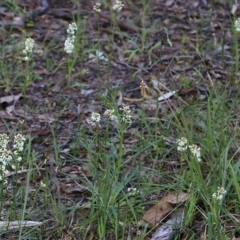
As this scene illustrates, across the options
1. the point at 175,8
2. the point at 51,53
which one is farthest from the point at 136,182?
the point at 175,8

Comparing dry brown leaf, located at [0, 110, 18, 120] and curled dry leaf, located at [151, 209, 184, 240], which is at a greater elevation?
curled dry leaf, located at [151, 209, 184, 240]

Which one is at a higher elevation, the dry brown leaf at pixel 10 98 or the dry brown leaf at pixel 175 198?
the dry brown leaf at pixel 175 198

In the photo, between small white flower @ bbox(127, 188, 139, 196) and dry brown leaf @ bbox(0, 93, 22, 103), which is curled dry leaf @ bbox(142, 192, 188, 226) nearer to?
small white flower @ bbox(127, 188, 139, 196)

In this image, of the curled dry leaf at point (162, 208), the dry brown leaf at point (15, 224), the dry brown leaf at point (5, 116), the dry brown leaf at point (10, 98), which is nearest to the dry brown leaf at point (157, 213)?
the curled dry leaf at point (162, 208)

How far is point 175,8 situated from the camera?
5.20 meters

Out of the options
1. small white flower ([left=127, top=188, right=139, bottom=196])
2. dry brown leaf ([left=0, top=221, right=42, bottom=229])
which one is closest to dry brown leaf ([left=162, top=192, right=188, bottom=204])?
small white flower ([left=127, top=188, right=139, bottom=196])

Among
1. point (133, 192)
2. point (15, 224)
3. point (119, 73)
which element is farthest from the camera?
point (119, 73)

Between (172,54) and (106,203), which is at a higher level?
(106,203)

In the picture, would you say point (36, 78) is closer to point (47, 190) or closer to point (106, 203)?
point (47, 190)

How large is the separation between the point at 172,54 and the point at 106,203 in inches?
73.6

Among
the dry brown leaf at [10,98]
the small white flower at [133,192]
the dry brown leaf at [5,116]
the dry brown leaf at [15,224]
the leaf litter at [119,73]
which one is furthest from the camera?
the dry brown leaf at [10,98]

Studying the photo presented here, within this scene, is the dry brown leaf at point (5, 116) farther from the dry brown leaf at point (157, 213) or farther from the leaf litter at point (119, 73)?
the dry brown leaf at point (157, 213)

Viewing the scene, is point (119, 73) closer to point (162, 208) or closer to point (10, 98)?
point (10, 98)

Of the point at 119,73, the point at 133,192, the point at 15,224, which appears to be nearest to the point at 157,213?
the point at 133,192
